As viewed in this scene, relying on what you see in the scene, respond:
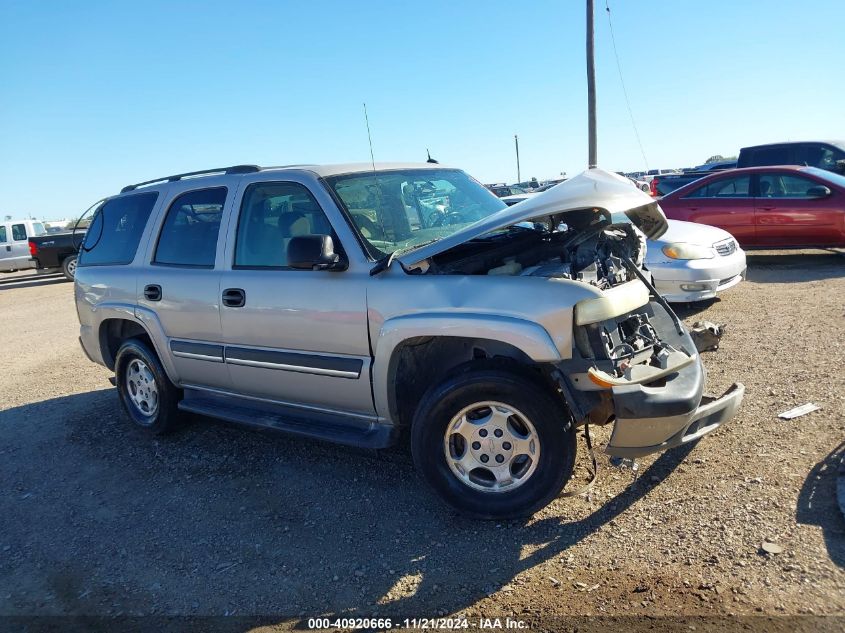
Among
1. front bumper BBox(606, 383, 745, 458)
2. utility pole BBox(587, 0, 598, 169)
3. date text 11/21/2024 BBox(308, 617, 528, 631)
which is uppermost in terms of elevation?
utility pole BBox(587, 0, 598, 169)

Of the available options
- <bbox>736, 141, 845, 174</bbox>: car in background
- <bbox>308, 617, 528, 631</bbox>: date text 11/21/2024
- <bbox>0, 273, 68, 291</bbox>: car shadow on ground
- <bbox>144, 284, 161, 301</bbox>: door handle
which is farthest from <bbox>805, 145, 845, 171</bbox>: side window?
<bbox>0, 273, 68, 291</bbox>: car shadow on ground

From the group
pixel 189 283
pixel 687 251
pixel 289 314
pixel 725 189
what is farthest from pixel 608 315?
pixel 725 189

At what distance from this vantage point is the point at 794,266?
9953mm

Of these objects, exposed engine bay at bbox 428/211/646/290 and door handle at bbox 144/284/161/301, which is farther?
door handle at bbox 144/284/161/301

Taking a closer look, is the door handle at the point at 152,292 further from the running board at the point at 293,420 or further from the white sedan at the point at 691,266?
the white sedan at the point at 691,266

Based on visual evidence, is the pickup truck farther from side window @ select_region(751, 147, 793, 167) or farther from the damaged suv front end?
side window @ select_region(751, 147, 793, 167)

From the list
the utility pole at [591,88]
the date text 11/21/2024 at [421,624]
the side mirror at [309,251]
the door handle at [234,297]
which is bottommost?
the date text 11/21/2024 at [421,624]

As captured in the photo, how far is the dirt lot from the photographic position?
288cm

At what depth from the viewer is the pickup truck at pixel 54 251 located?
17.9m

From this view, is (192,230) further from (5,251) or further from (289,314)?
(5,251)

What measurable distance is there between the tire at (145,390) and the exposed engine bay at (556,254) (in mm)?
2675

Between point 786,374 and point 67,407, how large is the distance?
650 cm

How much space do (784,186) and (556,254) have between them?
7.92 m

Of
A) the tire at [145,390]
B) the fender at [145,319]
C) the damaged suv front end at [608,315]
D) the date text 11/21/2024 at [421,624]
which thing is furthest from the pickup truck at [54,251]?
the date text 11/21/2024 at [421,624]
